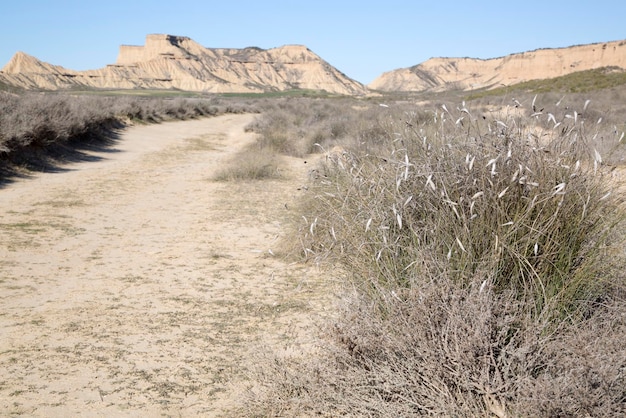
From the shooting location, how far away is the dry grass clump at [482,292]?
2.55 metres

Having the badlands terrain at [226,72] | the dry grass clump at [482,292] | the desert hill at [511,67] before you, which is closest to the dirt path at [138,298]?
the dry grass clump at [482,292]

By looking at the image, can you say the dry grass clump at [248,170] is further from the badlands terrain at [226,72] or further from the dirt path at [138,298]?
the badlands terrain at [226,72]

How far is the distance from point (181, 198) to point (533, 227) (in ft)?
27.0

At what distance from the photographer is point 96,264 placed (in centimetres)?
625

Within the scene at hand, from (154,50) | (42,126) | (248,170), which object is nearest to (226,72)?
(154,50)

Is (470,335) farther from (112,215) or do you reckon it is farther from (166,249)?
(112,215)

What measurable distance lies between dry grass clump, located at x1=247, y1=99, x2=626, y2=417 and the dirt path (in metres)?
0.80

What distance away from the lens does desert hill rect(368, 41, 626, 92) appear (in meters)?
78.4

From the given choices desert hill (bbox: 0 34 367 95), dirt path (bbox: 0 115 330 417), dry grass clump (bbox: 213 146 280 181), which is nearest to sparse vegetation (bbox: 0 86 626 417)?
dirt path (bbox: 0 115 330 417)

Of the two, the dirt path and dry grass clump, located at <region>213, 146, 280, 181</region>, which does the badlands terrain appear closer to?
dry grass clump, located at <region>213, 146, 280, 181</region>

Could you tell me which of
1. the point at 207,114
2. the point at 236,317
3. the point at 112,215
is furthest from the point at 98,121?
the point at 207,114

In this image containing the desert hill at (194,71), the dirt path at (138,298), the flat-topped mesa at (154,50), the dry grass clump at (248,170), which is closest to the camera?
the dirt path at (138,298)

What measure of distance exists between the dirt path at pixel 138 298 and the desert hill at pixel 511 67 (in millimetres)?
34537

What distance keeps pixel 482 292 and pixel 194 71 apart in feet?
452
